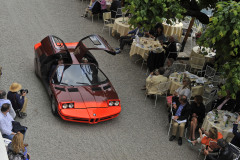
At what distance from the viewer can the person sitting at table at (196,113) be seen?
938 centimetres

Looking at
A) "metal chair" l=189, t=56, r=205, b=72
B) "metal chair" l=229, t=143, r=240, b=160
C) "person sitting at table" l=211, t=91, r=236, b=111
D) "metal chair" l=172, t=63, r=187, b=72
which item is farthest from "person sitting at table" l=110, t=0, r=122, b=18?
"metal chair" l=229, t=143, r=240, b=160

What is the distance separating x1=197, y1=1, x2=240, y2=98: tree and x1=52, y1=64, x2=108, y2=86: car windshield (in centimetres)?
326

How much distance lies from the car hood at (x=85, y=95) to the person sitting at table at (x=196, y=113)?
2229 mm

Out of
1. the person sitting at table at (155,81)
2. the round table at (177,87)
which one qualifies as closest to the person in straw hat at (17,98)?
the person sitting at table at (155,81)

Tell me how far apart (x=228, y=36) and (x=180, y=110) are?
2.39m

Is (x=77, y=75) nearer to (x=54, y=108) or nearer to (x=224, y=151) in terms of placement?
(x=54, y=108)

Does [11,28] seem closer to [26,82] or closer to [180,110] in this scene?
[26,82]

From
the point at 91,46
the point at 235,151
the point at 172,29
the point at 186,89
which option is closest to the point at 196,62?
the point at 172,29

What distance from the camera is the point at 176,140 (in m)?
9.48

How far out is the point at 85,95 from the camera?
954 centimetres

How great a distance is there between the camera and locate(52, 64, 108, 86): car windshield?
9.84m

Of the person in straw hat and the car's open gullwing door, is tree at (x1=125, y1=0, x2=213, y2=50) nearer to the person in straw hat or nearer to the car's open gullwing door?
the car's open gullwing door

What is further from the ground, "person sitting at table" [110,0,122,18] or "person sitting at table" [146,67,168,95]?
"person sitting at table" [110,0,122,18]

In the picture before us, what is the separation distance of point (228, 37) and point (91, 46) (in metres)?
3.97
